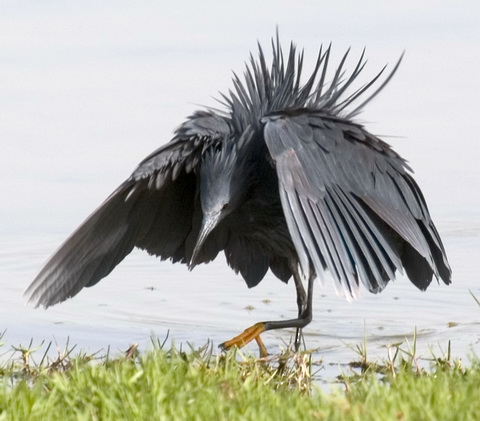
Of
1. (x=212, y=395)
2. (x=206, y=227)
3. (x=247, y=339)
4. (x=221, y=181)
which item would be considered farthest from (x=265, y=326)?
(x=212, y=395)

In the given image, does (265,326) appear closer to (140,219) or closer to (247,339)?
(247,339)

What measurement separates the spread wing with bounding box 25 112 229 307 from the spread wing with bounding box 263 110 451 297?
52cm

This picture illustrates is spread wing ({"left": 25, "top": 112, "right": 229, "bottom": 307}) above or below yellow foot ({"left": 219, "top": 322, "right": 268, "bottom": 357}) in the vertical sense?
above

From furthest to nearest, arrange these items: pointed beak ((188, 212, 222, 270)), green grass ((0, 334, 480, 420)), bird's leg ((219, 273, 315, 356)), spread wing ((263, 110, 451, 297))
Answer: bird's leg ((219, 273, 315, 356)), pointed beak ((188, 212, 222, 270)), spread wing ((263, 110, 451, 297)), green grass ((0, 334, 480, 420))

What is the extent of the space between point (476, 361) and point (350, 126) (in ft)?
5.86

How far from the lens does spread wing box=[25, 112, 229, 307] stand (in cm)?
619

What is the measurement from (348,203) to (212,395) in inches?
68.3

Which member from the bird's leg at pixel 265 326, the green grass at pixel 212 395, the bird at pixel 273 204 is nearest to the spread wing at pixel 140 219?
the bird at pixel 273 204

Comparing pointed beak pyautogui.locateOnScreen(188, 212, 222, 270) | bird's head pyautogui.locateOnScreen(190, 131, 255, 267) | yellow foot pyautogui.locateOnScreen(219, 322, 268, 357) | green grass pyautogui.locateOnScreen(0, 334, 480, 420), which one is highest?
bird's head pyautogui.locateOnScreen(190, 131, 255, 267)

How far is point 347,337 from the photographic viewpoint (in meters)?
7.28

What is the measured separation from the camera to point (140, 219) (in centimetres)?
663

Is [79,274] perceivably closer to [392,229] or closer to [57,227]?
[392,229]

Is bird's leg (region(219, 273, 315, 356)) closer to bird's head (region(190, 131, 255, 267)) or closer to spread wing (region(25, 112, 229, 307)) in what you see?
bird's head (region(190, 131, 255, 267))

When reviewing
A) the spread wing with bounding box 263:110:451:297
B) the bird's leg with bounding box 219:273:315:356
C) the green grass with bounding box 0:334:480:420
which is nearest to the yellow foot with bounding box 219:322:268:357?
the bird's leg with bounding box 219:273:315:356
